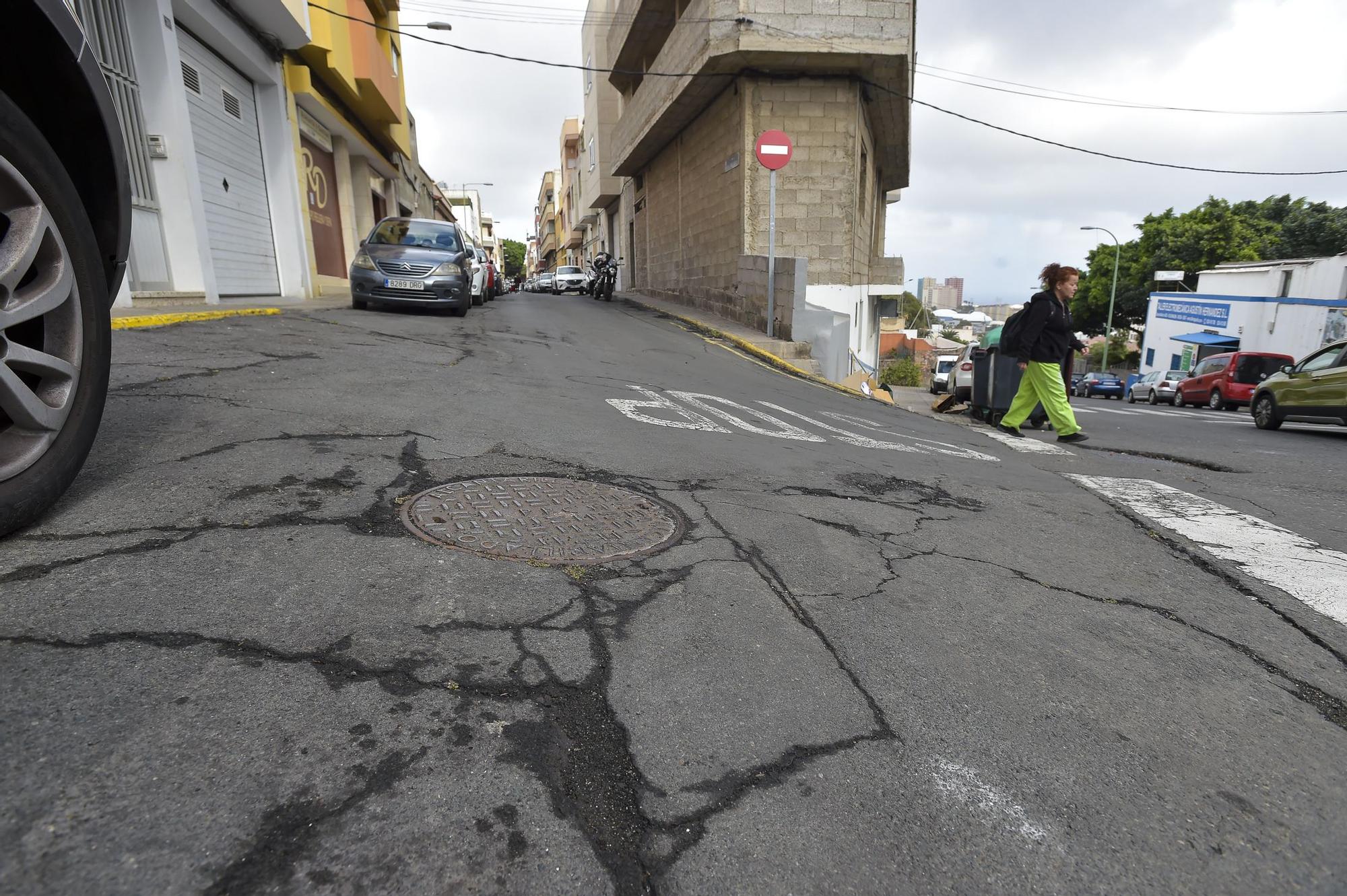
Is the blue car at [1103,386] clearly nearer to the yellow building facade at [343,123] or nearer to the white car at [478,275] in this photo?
the white car at [478,275]

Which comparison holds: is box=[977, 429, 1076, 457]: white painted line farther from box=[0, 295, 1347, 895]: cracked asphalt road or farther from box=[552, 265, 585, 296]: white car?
box=[552, 265, 585, 296]: white car

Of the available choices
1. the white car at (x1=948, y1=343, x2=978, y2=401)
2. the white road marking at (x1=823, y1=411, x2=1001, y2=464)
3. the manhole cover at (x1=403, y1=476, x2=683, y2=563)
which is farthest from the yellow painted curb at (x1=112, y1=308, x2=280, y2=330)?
the white car at (x1=948, y1=343, x2=978, y2=401)

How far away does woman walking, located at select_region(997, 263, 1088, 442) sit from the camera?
25.7 ft

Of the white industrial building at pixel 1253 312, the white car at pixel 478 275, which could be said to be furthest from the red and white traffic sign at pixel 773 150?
the white industrial building at pixel 1253 312

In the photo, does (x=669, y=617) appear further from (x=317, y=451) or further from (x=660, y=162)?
(x=660, y=162)

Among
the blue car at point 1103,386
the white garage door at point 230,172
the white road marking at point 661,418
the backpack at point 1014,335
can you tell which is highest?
the white garage door at point 230,172

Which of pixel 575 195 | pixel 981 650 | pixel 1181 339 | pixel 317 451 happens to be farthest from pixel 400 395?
pixel 575 195

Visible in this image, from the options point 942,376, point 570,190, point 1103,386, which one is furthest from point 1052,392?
point 570,190

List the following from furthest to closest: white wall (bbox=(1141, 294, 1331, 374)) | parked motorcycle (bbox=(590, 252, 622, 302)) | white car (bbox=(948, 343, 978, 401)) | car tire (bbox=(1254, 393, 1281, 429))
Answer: white wall (bbox=(1141, 294, 1331, 374)) < parked motorcycle (bbox=(590, 252, 622, 302)) < white car (bbox=(948, 343, 978, 401)) < car tire (bbox=(1254, 393, 1281, 429))

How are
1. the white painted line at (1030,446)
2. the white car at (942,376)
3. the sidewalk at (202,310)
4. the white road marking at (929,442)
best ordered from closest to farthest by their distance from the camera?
the white road marking at (929,442), the white painted line at (1030,446), the sidewalk at (202,310), the white car at (942,376)

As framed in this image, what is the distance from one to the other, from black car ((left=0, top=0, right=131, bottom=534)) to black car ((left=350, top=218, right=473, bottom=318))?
989cm

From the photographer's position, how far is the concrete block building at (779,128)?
13.8m

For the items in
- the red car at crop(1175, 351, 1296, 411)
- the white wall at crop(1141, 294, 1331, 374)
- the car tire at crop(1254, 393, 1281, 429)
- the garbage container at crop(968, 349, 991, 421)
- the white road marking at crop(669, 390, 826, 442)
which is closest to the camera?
the white road marking at crop(669, 390, 826, 442)

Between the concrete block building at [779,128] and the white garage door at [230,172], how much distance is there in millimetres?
9335
